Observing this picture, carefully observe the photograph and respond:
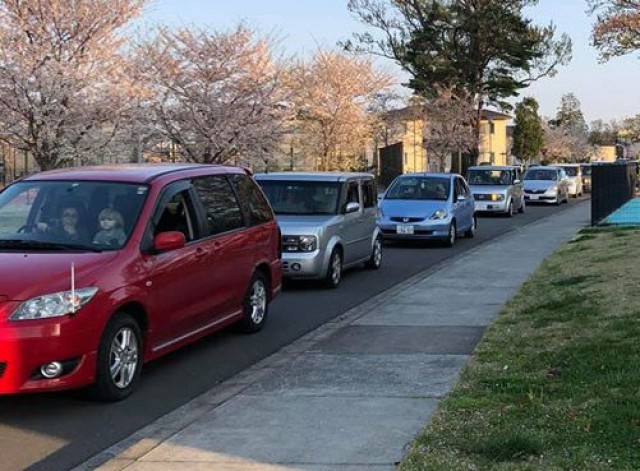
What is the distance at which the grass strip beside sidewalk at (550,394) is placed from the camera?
4672mm

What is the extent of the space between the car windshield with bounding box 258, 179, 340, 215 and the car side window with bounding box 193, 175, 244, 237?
4179 millimetres

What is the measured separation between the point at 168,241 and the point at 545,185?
103 ft

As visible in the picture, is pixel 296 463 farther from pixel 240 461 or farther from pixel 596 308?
pixel 596 308

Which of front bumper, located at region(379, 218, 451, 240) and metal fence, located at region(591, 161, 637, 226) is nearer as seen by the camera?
front bumper, located at region(379, 218, 451, 240)

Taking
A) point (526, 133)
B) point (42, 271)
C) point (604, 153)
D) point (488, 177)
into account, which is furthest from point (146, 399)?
point (604, 153)

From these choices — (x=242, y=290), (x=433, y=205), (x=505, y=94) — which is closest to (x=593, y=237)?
(x=433, y=205)

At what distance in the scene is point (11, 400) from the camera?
650 cm

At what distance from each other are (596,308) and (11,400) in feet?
18.1

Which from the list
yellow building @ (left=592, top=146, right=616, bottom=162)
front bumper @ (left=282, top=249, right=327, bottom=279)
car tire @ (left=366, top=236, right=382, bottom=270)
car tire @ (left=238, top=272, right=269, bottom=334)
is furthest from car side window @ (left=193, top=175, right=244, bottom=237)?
yellow building @ (left=592, top=146, right=616, bottom=162)

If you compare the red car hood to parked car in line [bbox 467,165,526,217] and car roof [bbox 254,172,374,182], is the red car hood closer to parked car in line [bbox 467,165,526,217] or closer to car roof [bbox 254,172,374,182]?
car roof [bbox 254,172,374,182]

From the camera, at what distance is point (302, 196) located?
13031 mm

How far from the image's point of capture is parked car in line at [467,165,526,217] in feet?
92.7

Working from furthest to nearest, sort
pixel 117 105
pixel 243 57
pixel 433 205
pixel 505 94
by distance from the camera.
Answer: pixel 505 94, pixel 243 57, pixel 117 105, pixel 433 205

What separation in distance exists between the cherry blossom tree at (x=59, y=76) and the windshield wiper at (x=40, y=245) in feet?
59.4
